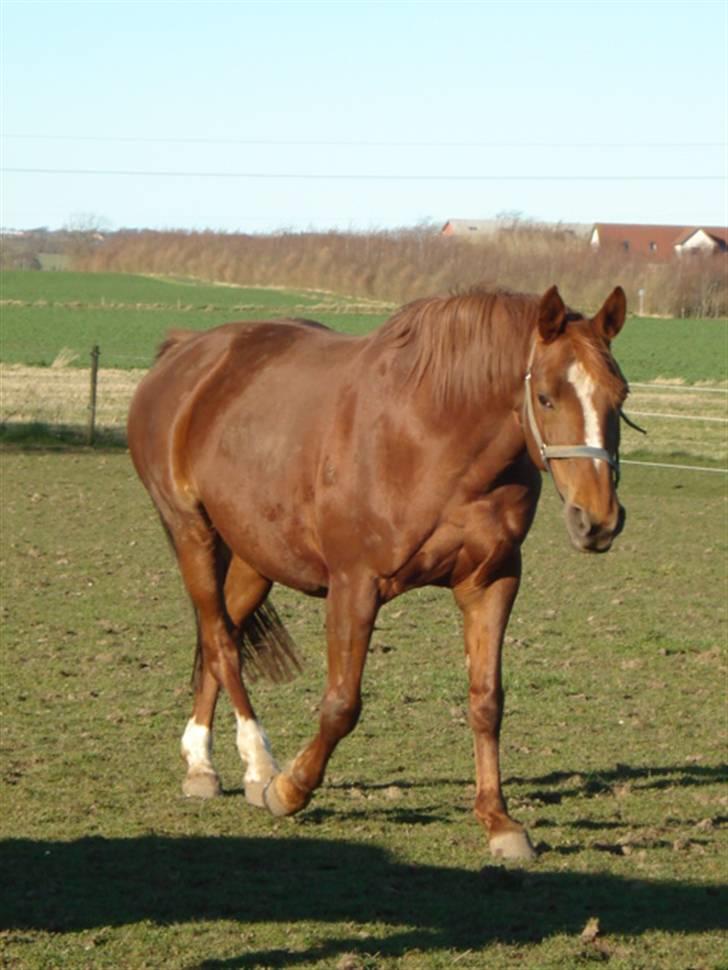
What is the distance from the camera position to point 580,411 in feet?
16.1

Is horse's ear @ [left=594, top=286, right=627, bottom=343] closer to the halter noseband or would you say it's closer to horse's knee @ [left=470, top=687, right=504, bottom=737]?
the halter noseband

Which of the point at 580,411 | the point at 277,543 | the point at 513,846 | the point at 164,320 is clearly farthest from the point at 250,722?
the point at 164,320

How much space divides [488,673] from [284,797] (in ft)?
2.94

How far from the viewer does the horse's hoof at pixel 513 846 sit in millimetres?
5328

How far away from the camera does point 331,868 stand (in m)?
5.21

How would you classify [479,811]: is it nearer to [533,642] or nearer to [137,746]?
Result: [137,746]

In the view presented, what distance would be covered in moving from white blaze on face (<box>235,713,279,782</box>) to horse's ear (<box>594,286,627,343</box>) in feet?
7.42

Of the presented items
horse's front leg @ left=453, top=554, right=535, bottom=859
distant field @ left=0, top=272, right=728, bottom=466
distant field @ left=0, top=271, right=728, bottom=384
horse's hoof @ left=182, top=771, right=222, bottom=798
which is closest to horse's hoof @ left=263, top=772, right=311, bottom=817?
horse's hoof @ left=182, top=771, right=222, bottom=798

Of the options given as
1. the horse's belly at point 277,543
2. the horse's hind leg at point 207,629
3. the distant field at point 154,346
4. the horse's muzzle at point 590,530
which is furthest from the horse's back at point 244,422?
the distant field at point 154,346

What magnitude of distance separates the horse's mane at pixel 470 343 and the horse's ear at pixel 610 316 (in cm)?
28

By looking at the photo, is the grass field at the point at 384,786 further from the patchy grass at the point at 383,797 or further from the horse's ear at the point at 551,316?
the horse's ear at the point at 551,316

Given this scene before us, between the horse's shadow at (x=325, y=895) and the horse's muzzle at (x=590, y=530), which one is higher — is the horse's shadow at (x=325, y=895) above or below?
below

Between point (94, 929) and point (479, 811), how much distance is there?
5.31 ft

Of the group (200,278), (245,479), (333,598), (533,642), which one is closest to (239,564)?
(245,479)
